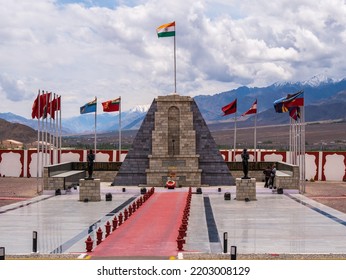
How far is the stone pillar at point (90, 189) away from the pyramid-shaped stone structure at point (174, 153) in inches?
509

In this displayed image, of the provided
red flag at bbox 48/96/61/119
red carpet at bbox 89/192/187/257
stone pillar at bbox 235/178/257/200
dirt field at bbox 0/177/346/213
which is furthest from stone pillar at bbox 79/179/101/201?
red flag at bbox 48/96/61/119

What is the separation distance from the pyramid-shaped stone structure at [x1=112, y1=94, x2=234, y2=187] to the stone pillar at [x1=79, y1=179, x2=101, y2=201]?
12.9 m

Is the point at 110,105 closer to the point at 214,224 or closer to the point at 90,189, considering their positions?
the point at 90,189

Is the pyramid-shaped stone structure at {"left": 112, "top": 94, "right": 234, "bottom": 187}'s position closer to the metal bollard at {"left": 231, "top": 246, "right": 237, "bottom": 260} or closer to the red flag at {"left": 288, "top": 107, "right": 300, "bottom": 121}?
the red flag at {"left": 288, "top": 107, "right": 300, "bottom": 121}

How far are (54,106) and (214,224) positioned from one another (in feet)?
86.5

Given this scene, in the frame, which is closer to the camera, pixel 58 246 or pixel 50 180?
pixel 58 246

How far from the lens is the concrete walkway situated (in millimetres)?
24156

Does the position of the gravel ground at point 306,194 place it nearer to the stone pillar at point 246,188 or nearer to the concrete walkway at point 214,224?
the concrete walkway at point 214,224

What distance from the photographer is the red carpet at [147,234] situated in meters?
22.4

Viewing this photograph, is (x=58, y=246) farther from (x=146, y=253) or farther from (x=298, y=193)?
(x=298, y=193)

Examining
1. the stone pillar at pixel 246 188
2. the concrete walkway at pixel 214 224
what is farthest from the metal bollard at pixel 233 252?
the stone pillar at pixel 246 188

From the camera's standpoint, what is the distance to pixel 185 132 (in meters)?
56.2
